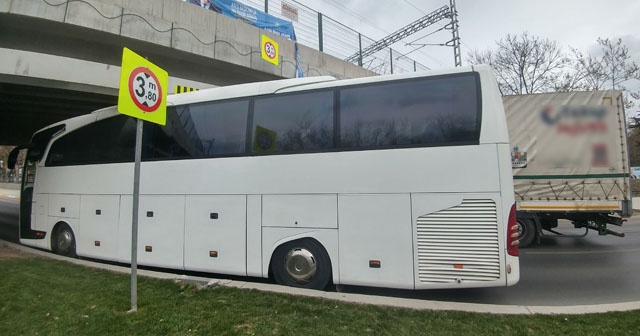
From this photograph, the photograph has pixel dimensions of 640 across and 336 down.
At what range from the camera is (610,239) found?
34.7ft

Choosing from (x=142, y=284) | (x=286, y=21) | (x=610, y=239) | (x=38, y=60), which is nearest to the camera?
(x=142, y=284)

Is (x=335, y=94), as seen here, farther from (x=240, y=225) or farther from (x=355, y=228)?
(x=240, y=225)

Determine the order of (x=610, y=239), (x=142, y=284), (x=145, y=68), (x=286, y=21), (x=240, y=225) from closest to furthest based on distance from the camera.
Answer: (x=145, y=68)
(x=142, y=284)
(x=240, y=225)
(x=610, y=239)
(x=286, y=21)

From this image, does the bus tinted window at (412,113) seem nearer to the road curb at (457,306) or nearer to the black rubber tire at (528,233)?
the road curb at (457,306)

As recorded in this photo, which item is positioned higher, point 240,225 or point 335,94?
point 335,94

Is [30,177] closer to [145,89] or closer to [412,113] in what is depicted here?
[145,89]

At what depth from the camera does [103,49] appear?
954cm

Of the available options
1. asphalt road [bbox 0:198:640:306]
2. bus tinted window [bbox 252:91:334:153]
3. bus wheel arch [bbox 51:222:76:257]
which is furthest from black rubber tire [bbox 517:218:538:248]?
bus wheel arch [bbox 51:222:76:257]

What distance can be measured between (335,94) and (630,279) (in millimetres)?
6250

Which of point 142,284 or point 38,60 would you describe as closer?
point 142,284

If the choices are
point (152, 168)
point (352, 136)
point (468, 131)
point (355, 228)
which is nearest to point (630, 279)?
point (468, 131)

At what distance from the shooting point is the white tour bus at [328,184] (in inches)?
178

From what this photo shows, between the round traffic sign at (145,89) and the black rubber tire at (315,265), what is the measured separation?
2771 millimetres

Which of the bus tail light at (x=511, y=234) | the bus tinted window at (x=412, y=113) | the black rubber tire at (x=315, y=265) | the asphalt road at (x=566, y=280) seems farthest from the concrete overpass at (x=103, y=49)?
the bus tail light at (x=511, y=234)
